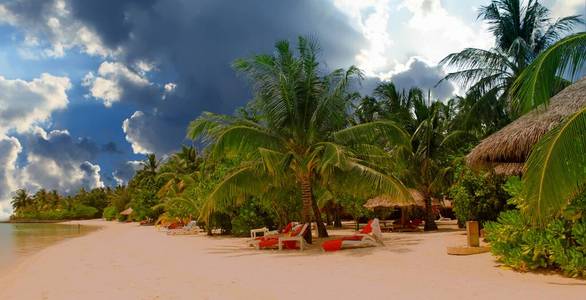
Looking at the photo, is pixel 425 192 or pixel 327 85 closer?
pixel 327 85

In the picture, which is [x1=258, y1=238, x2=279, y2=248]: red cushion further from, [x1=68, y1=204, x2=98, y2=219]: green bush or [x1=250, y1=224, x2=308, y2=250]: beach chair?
[x1=68, y1=204, x2=98, y2=219]: green bush

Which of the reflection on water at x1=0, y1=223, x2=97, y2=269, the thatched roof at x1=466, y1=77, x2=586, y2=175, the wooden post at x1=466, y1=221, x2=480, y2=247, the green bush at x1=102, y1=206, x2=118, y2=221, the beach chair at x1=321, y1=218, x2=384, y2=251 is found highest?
the thatched roof at x1=466, y1=77, x2=586, y2=175

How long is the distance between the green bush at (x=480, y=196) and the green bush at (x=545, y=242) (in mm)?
6511

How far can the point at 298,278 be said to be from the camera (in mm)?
7199

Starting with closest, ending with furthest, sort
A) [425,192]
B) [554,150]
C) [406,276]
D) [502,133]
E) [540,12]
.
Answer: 1. [554,150]
2. [406,276]
3. [502,133]
4. [540,12]
5. [425,192]

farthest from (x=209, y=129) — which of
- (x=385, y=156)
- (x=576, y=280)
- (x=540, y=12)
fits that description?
(x=540, y=12)

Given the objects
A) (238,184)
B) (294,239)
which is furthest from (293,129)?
(294,239)

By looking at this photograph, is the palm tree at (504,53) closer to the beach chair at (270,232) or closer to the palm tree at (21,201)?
the beach chair at (270,232)

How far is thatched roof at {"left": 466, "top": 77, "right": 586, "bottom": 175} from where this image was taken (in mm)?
9023

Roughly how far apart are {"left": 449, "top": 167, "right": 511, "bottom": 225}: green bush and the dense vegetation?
0.11 feet

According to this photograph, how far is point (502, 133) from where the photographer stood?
1034 centimetres

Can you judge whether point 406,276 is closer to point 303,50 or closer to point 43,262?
point 303,50

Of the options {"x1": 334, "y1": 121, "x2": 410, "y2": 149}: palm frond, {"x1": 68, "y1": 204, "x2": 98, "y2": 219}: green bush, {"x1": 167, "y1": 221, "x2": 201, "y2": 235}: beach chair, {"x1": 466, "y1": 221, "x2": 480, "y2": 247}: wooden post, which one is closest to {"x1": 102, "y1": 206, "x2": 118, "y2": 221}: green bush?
{"x1": 68, "y1": 204, "x2": 98, "y2": 219}: green bush

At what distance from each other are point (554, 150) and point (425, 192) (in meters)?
14.5
